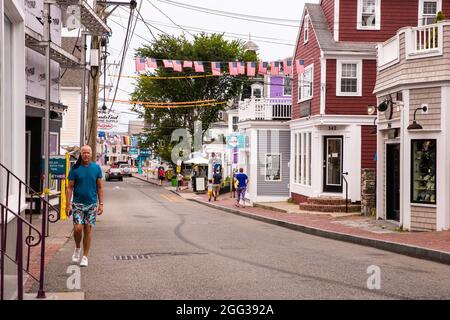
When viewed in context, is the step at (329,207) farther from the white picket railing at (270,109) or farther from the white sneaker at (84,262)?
the white sneaker at (84,262)

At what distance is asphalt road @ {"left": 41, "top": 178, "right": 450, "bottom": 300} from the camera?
8.85 meters

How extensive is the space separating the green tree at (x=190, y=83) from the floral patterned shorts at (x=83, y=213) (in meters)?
40.7

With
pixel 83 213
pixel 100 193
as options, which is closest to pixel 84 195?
pixel 83 213

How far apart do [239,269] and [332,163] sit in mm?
17840

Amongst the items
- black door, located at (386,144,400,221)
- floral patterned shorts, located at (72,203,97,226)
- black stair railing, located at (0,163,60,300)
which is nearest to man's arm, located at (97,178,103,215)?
floral patterned shorts, located at (72,203,97,226)

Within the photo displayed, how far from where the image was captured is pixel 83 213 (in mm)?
10953

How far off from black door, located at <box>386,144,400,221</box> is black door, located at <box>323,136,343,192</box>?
6794 millimetres

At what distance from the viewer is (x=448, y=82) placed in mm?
17328

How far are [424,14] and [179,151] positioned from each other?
3474cm

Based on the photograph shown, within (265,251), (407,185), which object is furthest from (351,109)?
(265,251)

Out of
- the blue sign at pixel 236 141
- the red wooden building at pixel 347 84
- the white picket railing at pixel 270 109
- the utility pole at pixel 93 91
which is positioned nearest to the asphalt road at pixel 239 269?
the utility pole at pixel 93 91

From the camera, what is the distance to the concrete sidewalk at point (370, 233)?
14.1 metres

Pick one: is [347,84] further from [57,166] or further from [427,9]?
[57,166]

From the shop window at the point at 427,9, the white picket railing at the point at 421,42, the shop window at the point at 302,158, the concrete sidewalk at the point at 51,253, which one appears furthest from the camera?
the shop window at the point at 302,158
